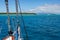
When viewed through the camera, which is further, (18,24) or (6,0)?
(18,24)

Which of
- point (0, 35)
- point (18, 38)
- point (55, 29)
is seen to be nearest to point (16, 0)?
point (18, 38)

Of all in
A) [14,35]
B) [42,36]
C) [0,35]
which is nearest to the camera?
[14,35]

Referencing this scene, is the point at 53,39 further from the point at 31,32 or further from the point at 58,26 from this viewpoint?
the point at 58,26

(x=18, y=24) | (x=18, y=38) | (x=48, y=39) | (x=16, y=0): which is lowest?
(x=48, y=39)

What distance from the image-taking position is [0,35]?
6.57m

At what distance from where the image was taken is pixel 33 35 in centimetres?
741

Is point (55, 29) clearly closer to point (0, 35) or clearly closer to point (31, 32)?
point (31, 32)

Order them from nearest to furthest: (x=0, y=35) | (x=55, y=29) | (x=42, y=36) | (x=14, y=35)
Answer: (x=14, y=35)
(x=0, y=35)
(x=42, y=36)
(x=55, y=29)

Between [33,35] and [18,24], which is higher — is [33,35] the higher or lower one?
the lower one

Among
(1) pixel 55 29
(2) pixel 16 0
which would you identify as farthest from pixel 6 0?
(1) pixel 55 29

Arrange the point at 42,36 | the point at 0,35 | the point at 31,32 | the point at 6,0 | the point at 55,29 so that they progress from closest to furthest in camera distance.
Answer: the point at 6,0 < the point at 0,35 < the point at 42,36 < the point at 31,32 < the point at 55,29

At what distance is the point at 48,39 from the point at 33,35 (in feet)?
2.62

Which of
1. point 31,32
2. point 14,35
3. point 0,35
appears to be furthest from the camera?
point 31,32

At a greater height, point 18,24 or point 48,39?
point 18,24
